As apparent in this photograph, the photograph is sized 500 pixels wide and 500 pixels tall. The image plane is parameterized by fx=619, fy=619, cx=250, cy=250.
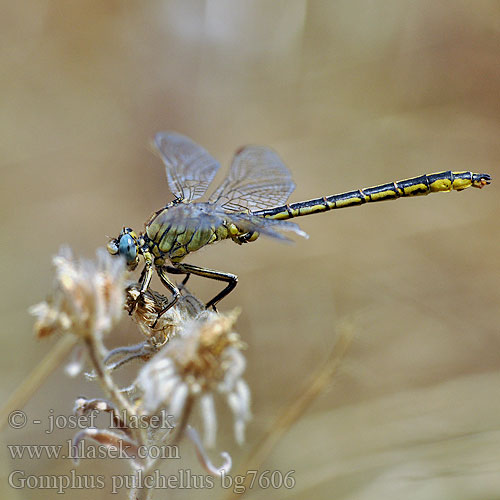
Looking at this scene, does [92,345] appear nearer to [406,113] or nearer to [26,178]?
[26,178]

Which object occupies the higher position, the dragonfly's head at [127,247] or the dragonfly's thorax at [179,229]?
the dragonfly's thorax at [179,229]

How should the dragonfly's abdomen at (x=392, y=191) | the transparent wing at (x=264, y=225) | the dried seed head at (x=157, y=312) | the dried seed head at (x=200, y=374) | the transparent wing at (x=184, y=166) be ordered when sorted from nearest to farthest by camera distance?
the dried seed head at (x=200, y=374) < the dried seed head at (x=157, y=312) < the transparent wing at (x=264, y=225) < the transparent wing at (x=184, y=166) < the dragonfly's abdomen at (x=392, y=191)

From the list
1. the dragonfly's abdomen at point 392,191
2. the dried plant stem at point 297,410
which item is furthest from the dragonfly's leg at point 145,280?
the dragonfly's abdomen at point 392,191

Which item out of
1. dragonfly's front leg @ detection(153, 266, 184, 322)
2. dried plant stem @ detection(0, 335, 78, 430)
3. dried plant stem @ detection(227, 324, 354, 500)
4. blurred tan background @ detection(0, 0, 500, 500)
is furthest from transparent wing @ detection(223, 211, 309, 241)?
blurred tan background @ detection(0, 0, 500, 500)

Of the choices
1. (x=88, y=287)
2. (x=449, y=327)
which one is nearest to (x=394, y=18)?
(x=449, y=327)

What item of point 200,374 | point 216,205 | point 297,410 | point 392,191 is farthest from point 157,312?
point 392,191

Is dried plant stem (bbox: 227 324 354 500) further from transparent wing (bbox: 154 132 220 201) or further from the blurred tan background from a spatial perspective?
the blurred tan background

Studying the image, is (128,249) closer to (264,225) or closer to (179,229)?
(179,229)

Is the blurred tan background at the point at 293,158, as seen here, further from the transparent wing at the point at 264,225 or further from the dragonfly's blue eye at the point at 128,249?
the dragonfly's blue eye at the point at 128,249
